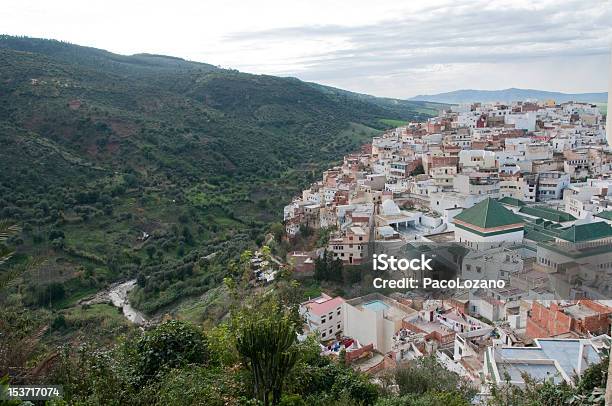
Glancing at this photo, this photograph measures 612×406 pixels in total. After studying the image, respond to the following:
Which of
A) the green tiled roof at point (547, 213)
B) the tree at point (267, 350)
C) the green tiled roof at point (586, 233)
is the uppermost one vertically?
the tree at point (267, 350)

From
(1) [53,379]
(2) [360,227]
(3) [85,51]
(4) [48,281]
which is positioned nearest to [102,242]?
(4) [48,281]

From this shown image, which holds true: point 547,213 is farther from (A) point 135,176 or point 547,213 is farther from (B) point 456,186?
(A) point 135,176

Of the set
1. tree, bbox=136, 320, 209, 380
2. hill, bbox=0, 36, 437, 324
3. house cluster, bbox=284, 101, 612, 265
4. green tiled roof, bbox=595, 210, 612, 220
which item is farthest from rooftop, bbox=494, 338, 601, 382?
green tiled roof, bbox=595, 210, 612, 220

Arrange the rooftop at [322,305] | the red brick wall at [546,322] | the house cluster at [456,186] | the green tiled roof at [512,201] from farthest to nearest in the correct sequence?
the green tiled roof at [512,201]
the house cluster at [456,186]
the rooftop at [322,305]
the red brick wall at [546,322]

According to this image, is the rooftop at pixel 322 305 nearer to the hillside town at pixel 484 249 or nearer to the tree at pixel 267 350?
the hillside town at pixel 484 249

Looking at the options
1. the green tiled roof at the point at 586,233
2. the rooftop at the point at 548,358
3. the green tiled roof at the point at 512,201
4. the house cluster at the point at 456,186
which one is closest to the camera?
the rooftop at the point at 548,358

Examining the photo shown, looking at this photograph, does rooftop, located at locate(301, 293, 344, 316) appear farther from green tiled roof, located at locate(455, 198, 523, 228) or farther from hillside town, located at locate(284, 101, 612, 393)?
green tiled roof, located at locate(455, 198, 523, 228)

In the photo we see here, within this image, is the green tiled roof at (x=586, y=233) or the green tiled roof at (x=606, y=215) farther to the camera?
the green tiled roof at (x=606, y=215)

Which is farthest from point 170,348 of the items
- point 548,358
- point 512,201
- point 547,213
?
point 512,201

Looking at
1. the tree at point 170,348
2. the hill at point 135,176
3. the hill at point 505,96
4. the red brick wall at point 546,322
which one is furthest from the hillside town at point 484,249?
the hill at point 505,96
